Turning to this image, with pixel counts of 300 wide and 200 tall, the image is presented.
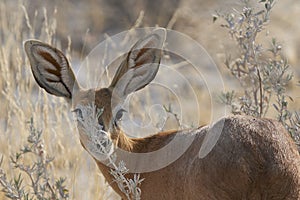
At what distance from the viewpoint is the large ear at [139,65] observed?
3.92m

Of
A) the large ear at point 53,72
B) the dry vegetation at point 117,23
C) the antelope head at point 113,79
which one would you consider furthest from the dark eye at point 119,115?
the dry vegetation at point 117,23

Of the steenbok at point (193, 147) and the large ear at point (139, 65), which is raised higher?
the large ear at point (139, 65)

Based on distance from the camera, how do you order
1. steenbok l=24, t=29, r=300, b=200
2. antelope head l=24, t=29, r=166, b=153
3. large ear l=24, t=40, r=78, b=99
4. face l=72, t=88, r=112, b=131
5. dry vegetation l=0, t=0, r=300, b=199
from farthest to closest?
dry vegetation l=0, t=0, r=300, b=199 < large ear l=24, t=40, r=78, b=99 < antelope head l=24, t=29, r=166, b=153 < face l=72, t=88, r=112, b=131 < steenbok l=24, t=29, r=300, b=200

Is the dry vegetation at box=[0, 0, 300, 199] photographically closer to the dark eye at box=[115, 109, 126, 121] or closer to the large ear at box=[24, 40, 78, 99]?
the large ear at box=[24, 40, 78, 99]

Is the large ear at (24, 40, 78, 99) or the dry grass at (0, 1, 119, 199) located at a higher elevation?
the large ear at (24, 40, 78, 99)

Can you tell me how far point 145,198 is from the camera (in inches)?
148

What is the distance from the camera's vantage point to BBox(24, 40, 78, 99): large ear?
4004 mm

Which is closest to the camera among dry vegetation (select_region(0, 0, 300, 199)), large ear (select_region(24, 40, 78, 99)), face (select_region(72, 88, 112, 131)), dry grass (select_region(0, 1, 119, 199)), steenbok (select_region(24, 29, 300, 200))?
steenbok (select_region(24, 29, 300, 200))

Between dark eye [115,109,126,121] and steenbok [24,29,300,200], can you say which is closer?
steenbok [24,29,300,200]

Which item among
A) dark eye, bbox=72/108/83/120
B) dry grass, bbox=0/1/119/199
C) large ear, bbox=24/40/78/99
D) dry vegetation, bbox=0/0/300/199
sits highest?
dry vegetation, bbox=0/0/300/199

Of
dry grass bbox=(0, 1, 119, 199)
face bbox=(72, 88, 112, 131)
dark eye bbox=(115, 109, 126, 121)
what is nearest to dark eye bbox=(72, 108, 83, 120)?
face bbox=(72, 88, 112, 131)

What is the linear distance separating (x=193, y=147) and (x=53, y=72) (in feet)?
3.37

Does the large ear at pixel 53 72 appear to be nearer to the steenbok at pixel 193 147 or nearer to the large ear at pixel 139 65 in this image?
the steenbok at pixel 193 147

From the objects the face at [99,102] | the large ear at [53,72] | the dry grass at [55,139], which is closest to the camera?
the face at [99,102]
